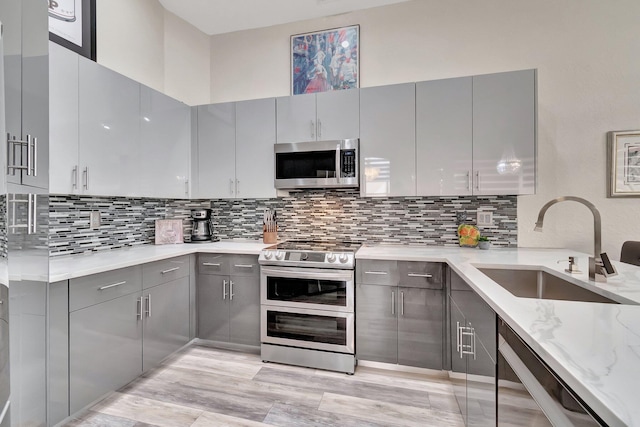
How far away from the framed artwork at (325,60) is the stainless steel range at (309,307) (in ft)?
5.48

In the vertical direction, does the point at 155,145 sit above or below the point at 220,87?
below

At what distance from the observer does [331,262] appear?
2379mm

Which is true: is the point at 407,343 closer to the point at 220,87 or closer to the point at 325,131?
the point at 325,131

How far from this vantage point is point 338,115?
2705 mm

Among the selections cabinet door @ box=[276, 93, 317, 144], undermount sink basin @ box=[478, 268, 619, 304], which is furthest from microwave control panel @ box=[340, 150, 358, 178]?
undermount sink basin @ box=[478, 268, 619, 304]

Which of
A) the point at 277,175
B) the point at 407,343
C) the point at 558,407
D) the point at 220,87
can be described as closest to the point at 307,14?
the point at 220,87

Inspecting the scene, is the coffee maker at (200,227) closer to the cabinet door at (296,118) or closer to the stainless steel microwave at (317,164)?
the stainless steel microwave at (317,164)

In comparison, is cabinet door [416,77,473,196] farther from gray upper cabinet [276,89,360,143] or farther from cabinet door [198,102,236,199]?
cabinet door [198,102,236,199]

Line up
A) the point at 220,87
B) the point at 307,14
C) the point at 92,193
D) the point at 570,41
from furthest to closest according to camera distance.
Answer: the point at 220,87 → the point at 307,14 → the point at 570,41 → the point at 92,193

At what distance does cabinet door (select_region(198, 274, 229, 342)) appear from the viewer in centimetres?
271

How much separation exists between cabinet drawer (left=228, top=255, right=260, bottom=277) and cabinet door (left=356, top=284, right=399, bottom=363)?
0.88m

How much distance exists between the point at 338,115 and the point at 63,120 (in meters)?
1.93

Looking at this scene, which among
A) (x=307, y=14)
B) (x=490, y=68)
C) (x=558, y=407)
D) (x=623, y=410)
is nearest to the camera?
(x=623, y=410)

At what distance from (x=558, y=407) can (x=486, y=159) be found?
2016 millimetres
